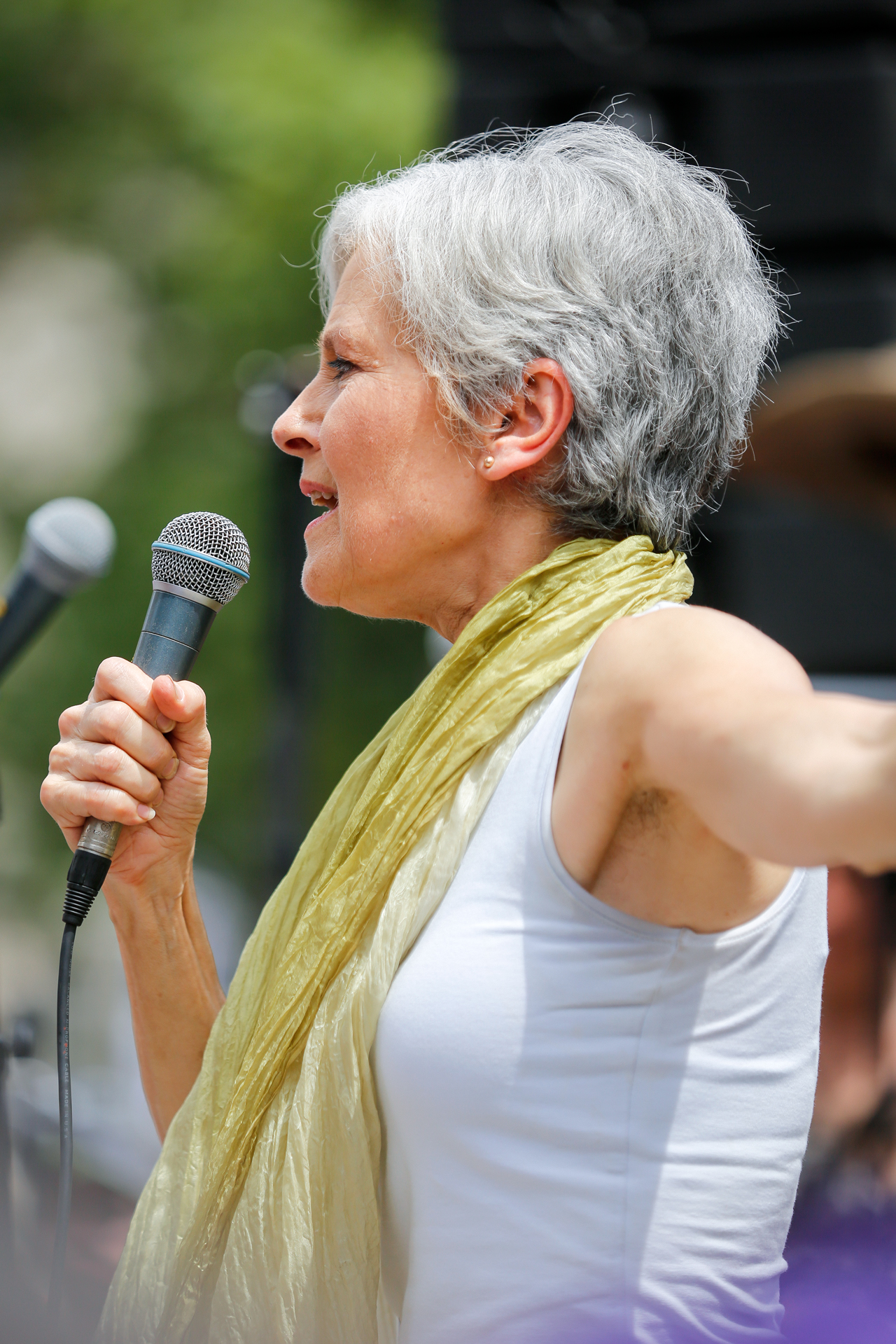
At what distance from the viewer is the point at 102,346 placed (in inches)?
344

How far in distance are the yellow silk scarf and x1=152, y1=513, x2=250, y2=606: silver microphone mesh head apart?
11.2 inches

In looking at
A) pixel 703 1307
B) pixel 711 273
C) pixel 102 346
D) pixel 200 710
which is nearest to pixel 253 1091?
pixel 200 710

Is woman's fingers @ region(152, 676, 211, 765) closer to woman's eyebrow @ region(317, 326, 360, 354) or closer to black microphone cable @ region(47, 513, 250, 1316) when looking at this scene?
black microphone cable @ region(47, 513, 250, 1316)

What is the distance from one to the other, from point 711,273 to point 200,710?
2.75 feet

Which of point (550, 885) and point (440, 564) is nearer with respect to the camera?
point (550, 885)

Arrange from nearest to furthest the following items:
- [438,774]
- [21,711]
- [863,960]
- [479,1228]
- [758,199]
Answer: [479,1228]
[438,774]
[863,960]
[758,199]
[21,711]

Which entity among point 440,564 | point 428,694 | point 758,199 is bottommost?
point 428,694

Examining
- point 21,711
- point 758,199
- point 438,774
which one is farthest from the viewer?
point 21,711

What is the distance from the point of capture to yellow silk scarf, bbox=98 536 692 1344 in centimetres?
150

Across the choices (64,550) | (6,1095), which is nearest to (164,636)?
(64,550)

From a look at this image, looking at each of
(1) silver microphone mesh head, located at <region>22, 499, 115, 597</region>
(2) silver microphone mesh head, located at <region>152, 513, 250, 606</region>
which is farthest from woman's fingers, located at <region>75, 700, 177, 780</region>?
(1) silver microphone mesh head, located at <region>22, 499, 115, 597</region>

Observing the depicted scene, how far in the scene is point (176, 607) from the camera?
65.8 inches

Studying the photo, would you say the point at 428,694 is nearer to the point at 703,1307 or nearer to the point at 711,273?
the point at 711,273

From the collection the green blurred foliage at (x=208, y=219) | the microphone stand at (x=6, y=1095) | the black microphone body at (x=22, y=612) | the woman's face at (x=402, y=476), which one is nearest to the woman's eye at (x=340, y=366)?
the woman's face at (x=402, y=476)
